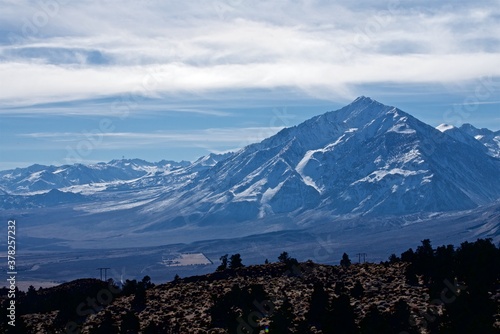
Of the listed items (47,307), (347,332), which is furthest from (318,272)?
(47,307)

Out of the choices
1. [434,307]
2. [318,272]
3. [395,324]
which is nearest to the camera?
[395,324]

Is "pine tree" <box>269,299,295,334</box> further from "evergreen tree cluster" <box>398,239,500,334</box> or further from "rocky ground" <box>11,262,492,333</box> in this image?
"evergreen tree cluster" <box>398,239,500,334</box>

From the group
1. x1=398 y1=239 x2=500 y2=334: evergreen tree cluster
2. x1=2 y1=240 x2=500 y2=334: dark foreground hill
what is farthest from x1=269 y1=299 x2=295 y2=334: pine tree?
x1=398 y1=239 x2=500 y2=334: evergreen tree cluster

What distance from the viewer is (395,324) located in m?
47.5

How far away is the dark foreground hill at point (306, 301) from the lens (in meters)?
48.4

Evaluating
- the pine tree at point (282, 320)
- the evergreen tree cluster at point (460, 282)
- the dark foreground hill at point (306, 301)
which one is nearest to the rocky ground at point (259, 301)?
the dark foreground hill at point (306, 301)

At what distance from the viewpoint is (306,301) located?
2217 inches

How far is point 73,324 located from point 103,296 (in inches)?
285

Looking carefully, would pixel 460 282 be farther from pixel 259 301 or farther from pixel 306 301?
pixel 259 301

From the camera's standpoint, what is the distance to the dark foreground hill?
159 ft

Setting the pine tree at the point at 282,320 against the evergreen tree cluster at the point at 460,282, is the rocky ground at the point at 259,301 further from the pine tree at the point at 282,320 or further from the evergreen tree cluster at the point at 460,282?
the evergreen tree cluster at the point at 460,282

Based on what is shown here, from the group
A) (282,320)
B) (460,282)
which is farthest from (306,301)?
(460,282)

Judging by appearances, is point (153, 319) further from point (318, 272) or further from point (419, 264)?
point (419, 264)

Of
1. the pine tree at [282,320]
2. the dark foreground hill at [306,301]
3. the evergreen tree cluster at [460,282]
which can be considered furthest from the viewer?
the pine tree at [282,320]
